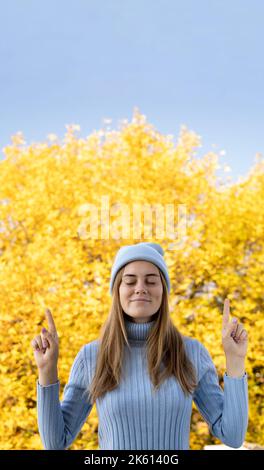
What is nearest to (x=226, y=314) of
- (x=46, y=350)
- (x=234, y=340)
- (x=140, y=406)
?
(x=234, y=340)

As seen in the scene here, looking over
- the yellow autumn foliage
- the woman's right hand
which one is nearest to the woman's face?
the woman's right hand

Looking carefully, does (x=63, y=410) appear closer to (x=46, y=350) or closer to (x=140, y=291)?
(x=46, y=350)

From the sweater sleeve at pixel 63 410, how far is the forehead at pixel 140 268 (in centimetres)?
31

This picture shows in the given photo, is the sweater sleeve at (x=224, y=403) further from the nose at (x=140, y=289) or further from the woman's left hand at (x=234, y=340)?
the nose at (x=140, y=289)

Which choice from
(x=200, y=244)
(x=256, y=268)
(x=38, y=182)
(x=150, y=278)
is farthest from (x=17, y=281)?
(x=150, y=278)

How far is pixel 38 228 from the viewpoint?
902cm

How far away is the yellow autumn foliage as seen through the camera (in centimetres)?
781

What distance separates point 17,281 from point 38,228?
1.27 metres

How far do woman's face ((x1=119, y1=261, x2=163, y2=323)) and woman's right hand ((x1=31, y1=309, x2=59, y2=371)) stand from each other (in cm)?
26

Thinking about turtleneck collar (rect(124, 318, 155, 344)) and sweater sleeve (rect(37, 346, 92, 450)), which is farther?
turtleneck collar (rect(124, 318, 155, 344))

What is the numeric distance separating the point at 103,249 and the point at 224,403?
6.76m

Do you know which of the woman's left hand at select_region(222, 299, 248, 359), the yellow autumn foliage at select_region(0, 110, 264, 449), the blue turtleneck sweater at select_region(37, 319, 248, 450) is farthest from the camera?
the yellow autumn foliage at select_region(0, 110, 264, 449)

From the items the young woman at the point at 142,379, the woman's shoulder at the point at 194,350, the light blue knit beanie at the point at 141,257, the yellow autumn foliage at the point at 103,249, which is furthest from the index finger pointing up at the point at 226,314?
the yellow autumn foliage at the point at 103,249

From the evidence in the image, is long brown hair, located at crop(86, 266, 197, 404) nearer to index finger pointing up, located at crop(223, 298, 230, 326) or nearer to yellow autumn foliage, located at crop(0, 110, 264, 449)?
index finger pointing up, located at crop(223, 298, 230, 326)
